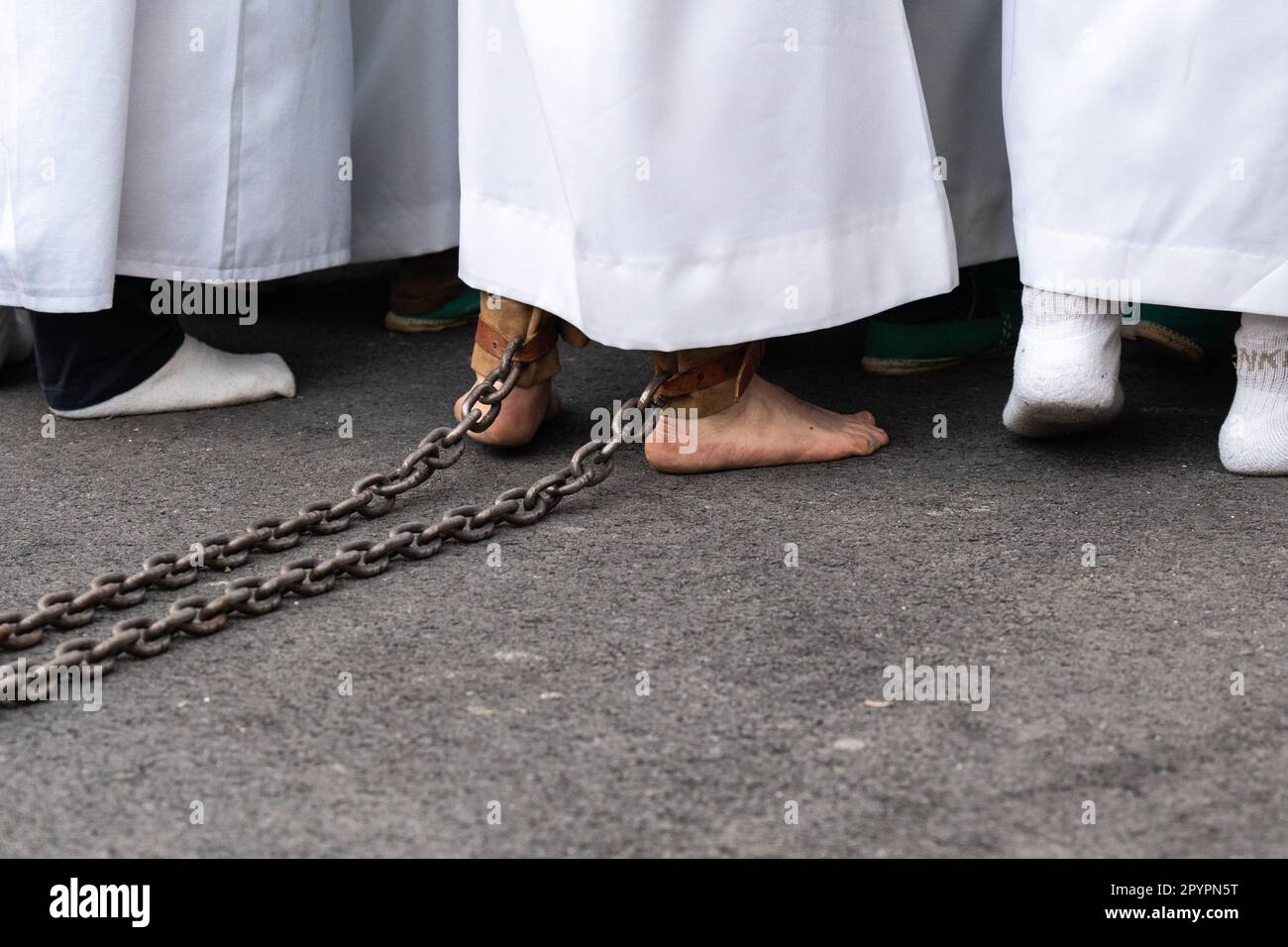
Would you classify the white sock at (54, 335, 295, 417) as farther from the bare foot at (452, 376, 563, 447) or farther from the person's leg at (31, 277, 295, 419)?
the bare foot at (452, 376, 563, 447)

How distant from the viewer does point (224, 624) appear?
1.12 meters

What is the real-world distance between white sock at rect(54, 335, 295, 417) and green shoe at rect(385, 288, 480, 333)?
0.31 meters

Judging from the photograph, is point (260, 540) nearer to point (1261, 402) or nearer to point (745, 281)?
point (745, 281)

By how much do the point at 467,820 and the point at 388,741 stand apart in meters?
0.12

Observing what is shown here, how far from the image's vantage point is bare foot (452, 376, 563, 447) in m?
1.51

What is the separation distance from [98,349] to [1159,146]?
120cm

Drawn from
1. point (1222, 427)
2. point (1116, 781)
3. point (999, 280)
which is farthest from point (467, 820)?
point (999, 280)

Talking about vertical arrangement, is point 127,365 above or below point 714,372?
below

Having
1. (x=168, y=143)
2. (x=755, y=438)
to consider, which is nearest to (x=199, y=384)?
(x=168, y=143)

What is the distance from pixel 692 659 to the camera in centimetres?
106

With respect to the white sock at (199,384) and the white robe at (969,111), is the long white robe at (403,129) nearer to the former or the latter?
the white sock at (199,384)

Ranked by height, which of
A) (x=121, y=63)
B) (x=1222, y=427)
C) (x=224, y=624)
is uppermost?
(x=121, y=63)

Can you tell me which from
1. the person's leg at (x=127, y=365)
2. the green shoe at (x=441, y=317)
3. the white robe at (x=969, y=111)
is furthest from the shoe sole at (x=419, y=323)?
the white robe at (x=969, y=111)
